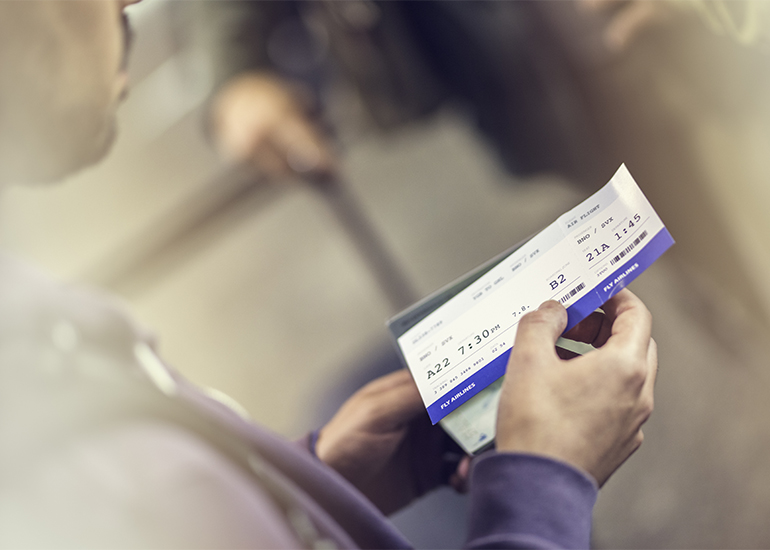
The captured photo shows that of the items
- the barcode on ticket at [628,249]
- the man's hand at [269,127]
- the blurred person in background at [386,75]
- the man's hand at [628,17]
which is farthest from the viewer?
the man's hand at [269,127]

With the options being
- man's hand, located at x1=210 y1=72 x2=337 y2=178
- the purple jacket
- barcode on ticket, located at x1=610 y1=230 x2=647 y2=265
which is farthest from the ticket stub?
man's hand, located at x1=210 y1=72 x2=337 y2=178

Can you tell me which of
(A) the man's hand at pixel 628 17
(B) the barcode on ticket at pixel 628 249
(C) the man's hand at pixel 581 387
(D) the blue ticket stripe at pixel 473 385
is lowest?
(C) the man's hand at pixel 581 387

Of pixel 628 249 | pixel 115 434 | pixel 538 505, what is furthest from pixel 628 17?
pixel 115 434

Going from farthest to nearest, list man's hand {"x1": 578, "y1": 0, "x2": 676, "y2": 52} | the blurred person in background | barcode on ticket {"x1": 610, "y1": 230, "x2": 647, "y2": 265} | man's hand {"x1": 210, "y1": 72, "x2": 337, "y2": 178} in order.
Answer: man's hand {"x1": 210, "y1": 72, "x2": 337, "y2": 178} < the blurred person in background < man's hand {"x1": 578, "y1": 0, "x2": 676, "y2": 52} < barcode on ticket {"x1": 610, "y1": 230, "x2": 647, "y2": 265}

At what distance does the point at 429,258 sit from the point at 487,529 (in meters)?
0.48

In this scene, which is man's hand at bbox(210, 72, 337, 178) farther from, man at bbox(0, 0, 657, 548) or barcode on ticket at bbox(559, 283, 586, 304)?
barcode on ticket at bbox(559, 283, 586, 304)

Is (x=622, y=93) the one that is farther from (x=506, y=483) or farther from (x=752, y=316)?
(x=506, y=483)

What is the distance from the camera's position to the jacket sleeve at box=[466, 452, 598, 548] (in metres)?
0.22

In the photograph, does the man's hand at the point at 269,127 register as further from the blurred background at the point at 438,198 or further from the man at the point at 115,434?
the man at the point at 115,434

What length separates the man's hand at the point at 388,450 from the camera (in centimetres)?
30

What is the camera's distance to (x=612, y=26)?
399mm

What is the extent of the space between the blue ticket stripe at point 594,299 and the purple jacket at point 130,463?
0.38 feet

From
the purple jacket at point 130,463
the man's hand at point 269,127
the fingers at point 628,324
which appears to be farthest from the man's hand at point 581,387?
the man's hand at point 269,127

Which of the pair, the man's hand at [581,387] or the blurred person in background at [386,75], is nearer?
the man's hand at [581,387]
